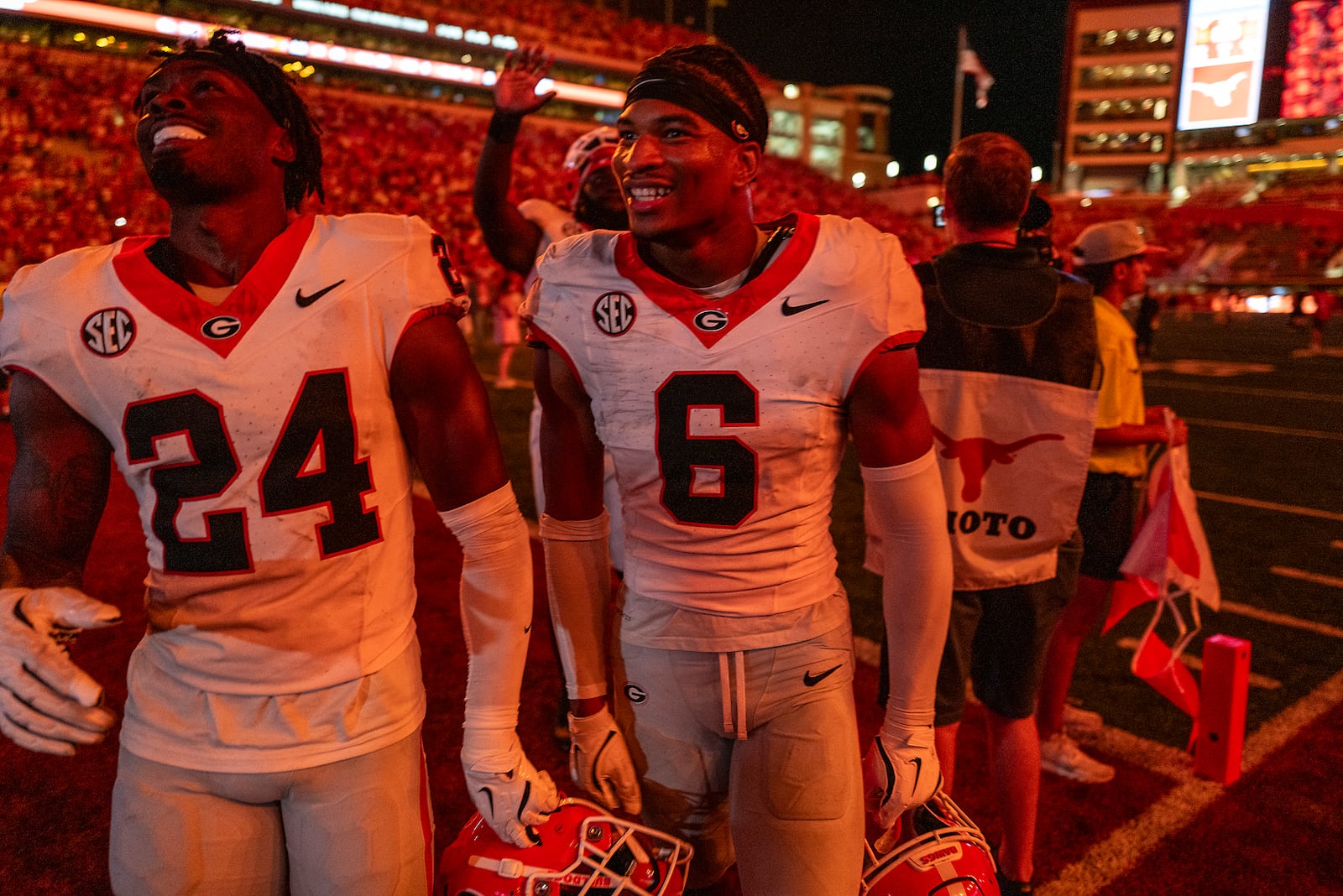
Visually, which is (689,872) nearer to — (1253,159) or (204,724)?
(204,724)

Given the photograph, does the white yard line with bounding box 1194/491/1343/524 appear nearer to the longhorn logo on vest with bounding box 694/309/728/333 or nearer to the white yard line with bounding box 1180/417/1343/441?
the white yard line with bounding box 1180/417/1343/441

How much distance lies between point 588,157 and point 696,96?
5.27 feet

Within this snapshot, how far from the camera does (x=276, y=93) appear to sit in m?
1.66

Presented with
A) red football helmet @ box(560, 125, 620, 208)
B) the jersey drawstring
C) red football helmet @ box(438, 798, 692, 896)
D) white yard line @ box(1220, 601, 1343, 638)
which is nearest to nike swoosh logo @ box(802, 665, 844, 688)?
the jersey drawstring

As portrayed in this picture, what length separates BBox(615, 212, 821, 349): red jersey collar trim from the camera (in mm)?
1626

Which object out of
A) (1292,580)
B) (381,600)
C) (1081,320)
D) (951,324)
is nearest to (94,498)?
(381,600)

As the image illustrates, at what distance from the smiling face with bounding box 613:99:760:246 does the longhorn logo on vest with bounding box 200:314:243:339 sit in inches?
27.0

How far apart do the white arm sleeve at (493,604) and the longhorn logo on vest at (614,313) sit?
343 mm

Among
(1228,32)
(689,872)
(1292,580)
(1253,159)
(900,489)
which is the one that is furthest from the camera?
(1253,159)

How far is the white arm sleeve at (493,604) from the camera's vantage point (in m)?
1.55

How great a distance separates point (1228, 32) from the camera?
135 ft

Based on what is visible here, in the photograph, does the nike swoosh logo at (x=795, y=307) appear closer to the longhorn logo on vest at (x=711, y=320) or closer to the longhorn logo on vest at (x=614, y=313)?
the longhorn logo on vest at (x=711, y=320)

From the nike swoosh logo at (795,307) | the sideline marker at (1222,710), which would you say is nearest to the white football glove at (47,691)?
the nike swoosh logo at (795,307)

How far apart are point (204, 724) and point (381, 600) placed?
1.05 feet
